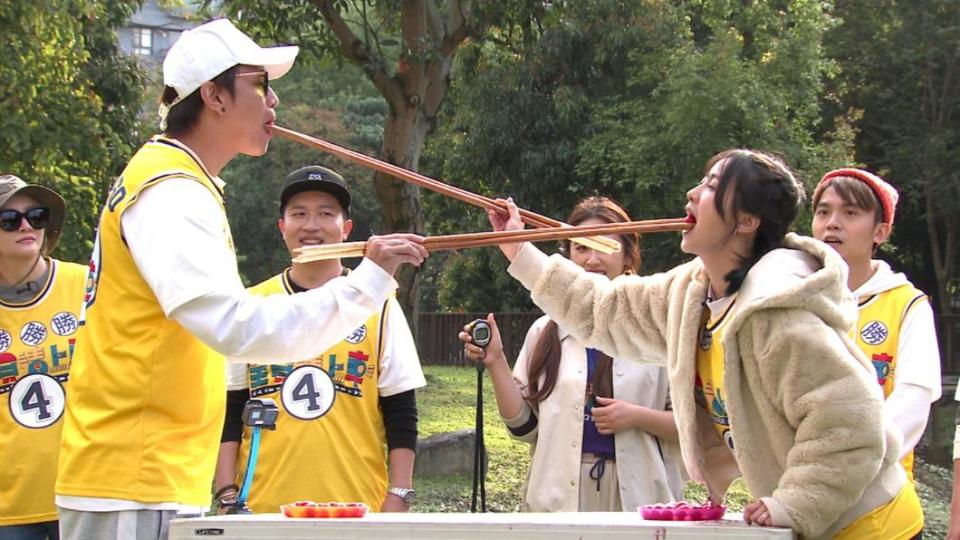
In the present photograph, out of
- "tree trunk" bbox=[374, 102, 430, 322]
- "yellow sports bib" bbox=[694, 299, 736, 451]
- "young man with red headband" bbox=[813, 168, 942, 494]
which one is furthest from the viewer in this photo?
"tree trunk" bbox=[374, 102, 430, 322]

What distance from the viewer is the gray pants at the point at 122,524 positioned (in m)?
2.81

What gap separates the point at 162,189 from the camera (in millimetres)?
2850

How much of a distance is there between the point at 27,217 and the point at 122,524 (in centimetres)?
197

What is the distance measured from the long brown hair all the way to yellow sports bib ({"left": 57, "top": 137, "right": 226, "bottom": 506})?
1.87m

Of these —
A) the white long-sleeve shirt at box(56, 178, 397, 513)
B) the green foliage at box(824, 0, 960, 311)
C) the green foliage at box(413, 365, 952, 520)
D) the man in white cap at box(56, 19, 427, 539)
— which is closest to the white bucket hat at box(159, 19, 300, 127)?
the man in white cap at box(56, 19, 427, 539)

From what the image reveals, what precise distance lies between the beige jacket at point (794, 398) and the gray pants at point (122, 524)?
4.65ft

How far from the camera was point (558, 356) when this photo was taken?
15.1 feet

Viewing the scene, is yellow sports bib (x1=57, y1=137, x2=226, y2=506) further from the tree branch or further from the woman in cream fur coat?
the tree branch

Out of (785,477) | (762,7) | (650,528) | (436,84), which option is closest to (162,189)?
(650,528)

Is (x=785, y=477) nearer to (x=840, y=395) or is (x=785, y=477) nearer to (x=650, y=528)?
(x=840, y=395)

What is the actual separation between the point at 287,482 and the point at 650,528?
169cm

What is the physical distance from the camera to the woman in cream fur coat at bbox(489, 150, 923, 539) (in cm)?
281

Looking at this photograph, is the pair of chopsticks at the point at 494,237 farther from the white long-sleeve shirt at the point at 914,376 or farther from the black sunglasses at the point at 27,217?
the black sunglasses at the point at 27,217

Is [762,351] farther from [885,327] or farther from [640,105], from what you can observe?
[640,105]
